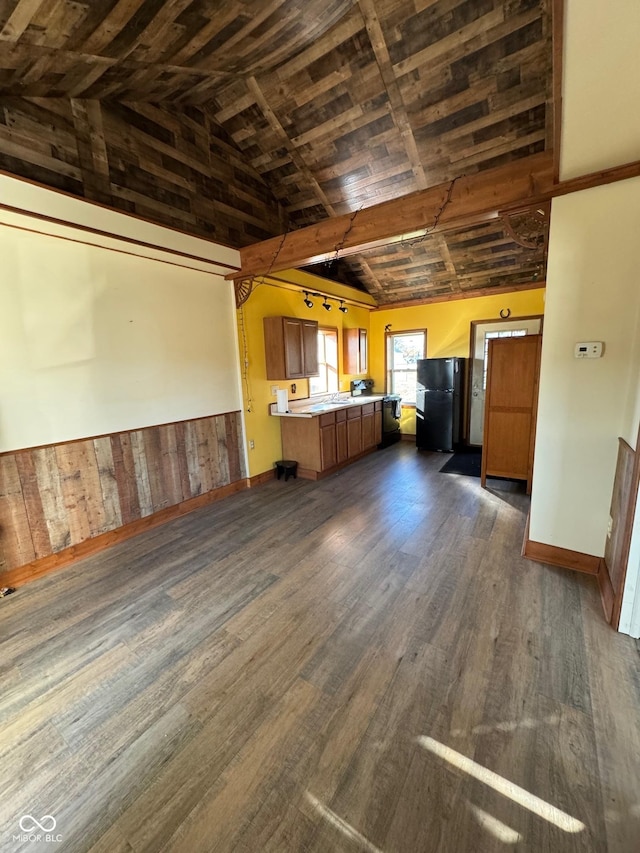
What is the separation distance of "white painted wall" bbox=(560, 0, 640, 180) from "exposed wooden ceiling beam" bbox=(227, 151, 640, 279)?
130 mm

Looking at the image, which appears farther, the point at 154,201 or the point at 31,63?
the point at 154,201

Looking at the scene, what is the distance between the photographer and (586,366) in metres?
2.34

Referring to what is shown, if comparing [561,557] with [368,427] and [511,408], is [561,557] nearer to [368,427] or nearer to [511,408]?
[511,408]

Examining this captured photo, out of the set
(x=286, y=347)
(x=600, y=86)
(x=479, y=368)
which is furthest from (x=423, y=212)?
(x=479, y=368)

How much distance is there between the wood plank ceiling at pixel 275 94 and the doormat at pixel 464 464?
2.81m

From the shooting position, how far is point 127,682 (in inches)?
69.7

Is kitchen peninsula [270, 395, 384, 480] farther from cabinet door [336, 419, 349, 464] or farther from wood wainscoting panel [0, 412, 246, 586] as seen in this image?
wood wainscoting panel [0, 412, 246, 586]

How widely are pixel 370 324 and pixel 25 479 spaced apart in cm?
600

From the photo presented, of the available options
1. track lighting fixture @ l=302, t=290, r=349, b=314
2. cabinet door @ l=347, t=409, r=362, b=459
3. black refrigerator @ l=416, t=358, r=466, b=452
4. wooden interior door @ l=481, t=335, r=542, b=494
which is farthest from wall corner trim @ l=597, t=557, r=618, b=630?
track lighting fixture @ l=302, t=290, r=349, b=314

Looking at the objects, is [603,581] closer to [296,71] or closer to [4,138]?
[296,71]

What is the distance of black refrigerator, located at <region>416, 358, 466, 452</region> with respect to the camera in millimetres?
5707

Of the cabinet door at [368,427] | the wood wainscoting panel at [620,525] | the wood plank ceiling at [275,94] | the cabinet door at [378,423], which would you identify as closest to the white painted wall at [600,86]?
the wood plank ceiling at [275,94]

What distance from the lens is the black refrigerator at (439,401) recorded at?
5.71 m

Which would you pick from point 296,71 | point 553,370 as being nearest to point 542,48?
point 296,71
